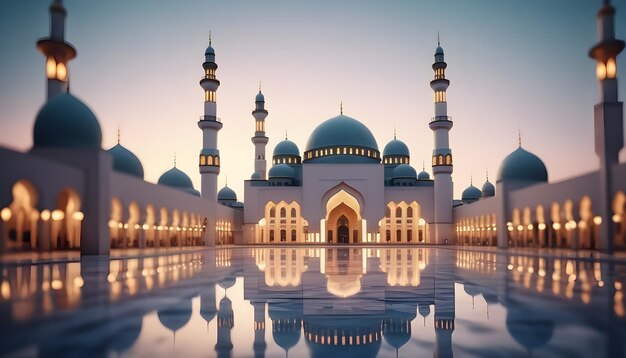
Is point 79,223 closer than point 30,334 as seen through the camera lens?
No

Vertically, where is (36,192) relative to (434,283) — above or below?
above

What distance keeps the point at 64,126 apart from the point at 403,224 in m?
28.0

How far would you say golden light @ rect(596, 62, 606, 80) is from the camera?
19.8 metres

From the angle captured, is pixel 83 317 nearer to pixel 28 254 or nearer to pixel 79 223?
pixel 28 254

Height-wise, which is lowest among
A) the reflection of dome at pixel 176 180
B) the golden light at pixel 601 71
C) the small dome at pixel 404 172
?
the reflection of dome at pixel 176 180

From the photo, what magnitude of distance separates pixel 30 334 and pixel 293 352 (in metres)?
2.14

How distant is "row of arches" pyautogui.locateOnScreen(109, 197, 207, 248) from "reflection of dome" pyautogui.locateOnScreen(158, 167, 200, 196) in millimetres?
6397

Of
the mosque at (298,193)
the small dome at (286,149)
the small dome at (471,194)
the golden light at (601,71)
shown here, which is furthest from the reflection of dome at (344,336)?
the small dome at (471,194)

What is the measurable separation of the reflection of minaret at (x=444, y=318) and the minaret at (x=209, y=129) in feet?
91.1

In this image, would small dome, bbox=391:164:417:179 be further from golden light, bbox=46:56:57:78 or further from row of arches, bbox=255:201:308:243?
golden light, bbox=46:56:57:78

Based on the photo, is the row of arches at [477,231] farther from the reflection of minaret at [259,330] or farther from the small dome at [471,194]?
the reflection of minaret at [259,330]

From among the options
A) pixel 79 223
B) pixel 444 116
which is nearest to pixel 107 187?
pixel 79 223

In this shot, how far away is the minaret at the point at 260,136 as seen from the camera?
4425cm

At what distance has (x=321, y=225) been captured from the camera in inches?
1537
